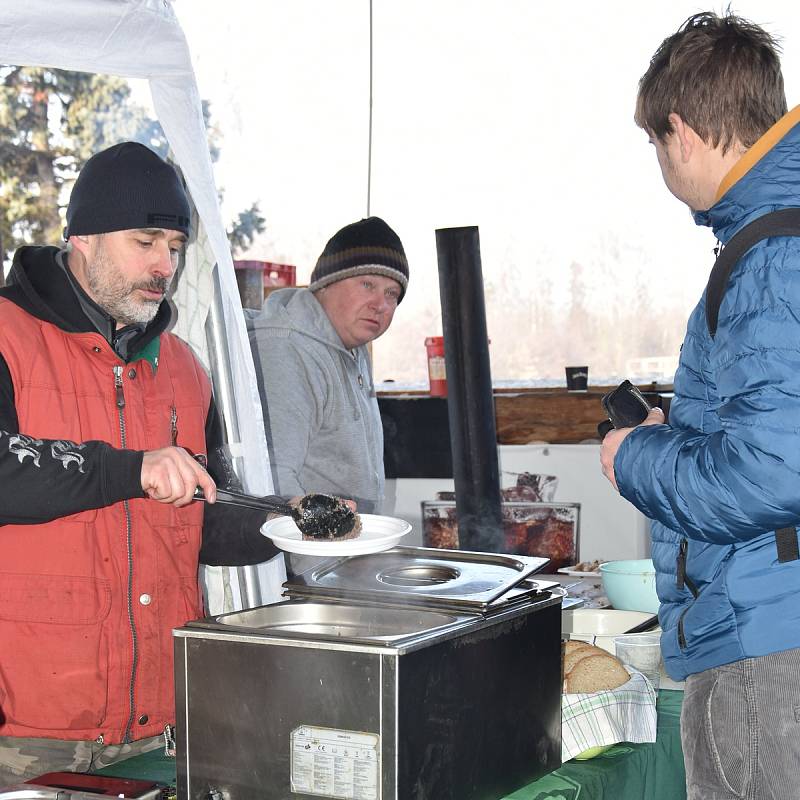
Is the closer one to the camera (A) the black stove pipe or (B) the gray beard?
(B) the gray beard

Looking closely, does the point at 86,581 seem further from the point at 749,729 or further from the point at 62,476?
the point at 749,729

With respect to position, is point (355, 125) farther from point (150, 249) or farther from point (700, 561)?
point (700, 561)

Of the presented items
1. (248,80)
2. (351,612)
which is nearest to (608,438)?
(351,612)

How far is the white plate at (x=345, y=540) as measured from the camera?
4.87ft

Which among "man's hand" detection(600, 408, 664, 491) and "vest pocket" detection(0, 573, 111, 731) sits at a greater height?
"man's hand" detection(600, 408, 664, 491)

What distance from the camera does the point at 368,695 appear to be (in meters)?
1.13

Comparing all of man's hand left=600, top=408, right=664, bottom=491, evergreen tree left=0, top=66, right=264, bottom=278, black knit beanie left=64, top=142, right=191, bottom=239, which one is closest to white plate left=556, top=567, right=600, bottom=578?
man's hand left=600, top=408, right=664, bottom=491

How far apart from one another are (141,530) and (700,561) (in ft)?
3.18

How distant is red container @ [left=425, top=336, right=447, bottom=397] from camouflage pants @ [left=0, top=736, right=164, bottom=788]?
264 centimetres

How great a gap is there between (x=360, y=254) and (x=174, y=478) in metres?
1.50

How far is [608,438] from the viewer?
1.45 meters

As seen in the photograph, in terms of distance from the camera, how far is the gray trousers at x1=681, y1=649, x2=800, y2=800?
1.27 meters

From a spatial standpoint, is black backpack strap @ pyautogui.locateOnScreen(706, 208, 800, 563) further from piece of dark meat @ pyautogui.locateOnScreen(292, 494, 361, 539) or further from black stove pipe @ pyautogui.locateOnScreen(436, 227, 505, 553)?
black stove pipe @ pyautogui.locateOnScreen(436, 227, 505, 553)

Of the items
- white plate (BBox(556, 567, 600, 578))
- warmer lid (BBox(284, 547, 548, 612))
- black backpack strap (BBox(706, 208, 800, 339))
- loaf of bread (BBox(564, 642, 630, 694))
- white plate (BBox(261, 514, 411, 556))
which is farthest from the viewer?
white plate (BBox(556, 567, 600, 578))
